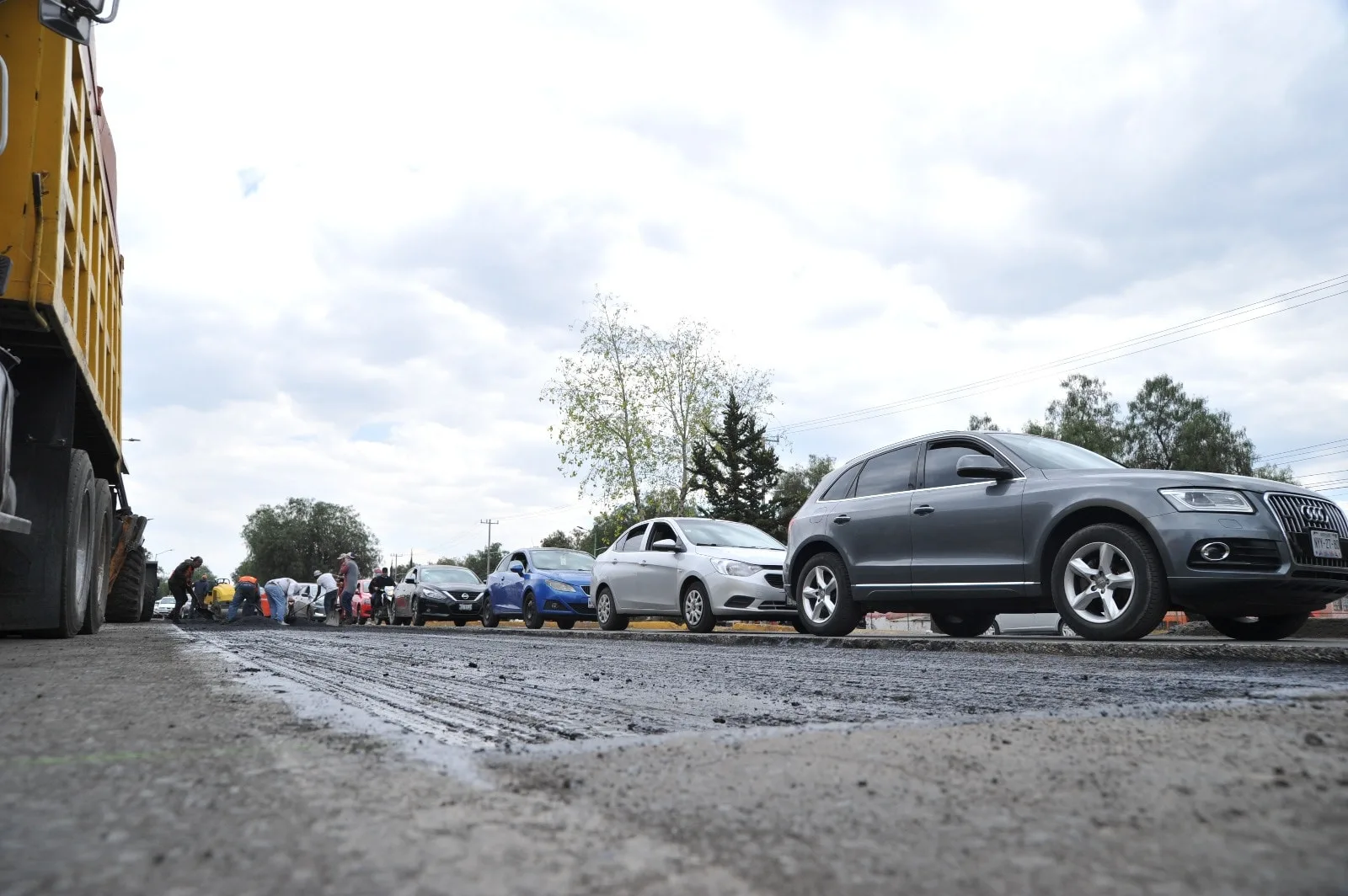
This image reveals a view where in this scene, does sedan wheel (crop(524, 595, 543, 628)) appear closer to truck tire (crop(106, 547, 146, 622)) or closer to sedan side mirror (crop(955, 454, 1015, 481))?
truck tire (crop(106, 547, 146, 622))

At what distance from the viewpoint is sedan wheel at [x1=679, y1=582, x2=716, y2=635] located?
42.1 ft

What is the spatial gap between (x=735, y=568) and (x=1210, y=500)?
20.6 feet

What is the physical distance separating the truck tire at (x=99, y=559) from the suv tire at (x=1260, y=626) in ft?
29.9

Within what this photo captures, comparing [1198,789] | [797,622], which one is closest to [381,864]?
[1198,789]

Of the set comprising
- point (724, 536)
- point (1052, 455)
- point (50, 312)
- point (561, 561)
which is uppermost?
point (50, 312)

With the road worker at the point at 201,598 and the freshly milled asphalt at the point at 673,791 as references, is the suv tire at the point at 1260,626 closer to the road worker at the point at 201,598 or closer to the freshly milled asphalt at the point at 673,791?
the freshly milled asphalt at the point at 673,791

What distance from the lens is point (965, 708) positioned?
3477 millimetres

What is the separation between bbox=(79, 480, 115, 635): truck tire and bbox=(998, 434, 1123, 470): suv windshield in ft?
25.5

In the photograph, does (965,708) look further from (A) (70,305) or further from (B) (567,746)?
(A) (70,305)

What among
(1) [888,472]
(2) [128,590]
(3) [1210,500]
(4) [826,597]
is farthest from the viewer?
(2) [128,590]

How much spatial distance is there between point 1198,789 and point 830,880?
932 mm

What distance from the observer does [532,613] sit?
18.6 meters

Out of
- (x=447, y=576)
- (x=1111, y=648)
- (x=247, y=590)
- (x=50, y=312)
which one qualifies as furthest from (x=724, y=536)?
(x=247, y=590)

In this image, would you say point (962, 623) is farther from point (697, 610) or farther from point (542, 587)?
point (542, 587)
